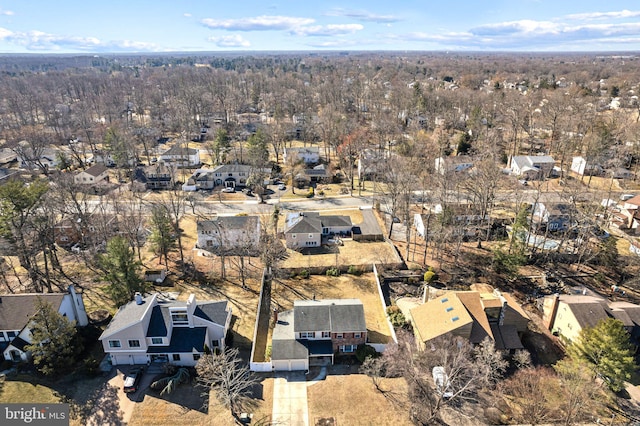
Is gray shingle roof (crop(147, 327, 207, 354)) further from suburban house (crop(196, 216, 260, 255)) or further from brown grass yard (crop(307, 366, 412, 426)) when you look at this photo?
Result: suburban house (crop(196, 216, 260, 255))

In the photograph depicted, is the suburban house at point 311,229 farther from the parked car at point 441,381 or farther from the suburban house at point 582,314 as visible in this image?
the suburban house at point 582,314

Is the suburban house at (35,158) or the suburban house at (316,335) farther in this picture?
the suburban house at (35,158)

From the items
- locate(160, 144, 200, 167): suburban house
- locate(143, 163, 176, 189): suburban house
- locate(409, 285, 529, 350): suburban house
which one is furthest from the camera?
locate(160, 144, 200, 167): suburban house

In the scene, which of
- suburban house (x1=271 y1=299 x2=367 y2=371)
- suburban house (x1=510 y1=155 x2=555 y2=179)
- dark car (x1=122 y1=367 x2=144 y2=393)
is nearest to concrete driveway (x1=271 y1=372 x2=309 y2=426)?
suburban house (x1=271 y1=299 x2=367 y2=371)

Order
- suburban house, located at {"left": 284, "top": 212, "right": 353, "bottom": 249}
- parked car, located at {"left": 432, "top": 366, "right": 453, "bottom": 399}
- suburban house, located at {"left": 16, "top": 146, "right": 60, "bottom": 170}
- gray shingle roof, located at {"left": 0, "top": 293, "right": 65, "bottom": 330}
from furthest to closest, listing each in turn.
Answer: suburban house, located at {"left": 16, "top": 146, "right": 60, "bottom": 170}, suburban house, located at {"left": 284, "top": 212, "right": 353, "bottom": 249}, gray shingle roof, located at {"left": 0, "top": 293, "right": 65, "bottom": 330}, parked car, located at {"left": 432, "top": 366, "right": 453, "bottom": 399}

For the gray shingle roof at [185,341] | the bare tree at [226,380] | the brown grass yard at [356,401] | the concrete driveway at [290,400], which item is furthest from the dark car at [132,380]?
the brown grass yard at [356,401]

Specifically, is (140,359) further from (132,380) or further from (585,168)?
(585,168)

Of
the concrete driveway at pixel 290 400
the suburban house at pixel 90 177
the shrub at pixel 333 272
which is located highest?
the suburban house at pixel 90 177
